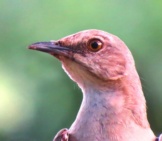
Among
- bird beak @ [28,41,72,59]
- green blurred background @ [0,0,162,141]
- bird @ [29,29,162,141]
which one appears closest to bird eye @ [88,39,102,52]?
bird @ [29,29,162,141]

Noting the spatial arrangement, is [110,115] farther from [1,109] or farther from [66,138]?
[1,109]

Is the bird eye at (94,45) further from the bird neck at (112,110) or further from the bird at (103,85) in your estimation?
the bird neck at (112,110)

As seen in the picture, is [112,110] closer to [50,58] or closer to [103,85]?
[103,85]

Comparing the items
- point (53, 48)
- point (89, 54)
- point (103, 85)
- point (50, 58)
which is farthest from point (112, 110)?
point (50, 58)

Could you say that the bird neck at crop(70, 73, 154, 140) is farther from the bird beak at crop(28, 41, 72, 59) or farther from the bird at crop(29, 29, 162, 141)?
the bird beak at crop(28, 41, 72, 59)

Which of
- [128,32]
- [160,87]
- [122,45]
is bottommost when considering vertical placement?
[160,87]

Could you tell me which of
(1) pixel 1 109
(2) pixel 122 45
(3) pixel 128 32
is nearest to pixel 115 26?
(3) pixel 128 32

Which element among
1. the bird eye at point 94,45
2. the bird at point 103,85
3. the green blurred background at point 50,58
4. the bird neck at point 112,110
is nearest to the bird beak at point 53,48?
the bird at point 103,85
